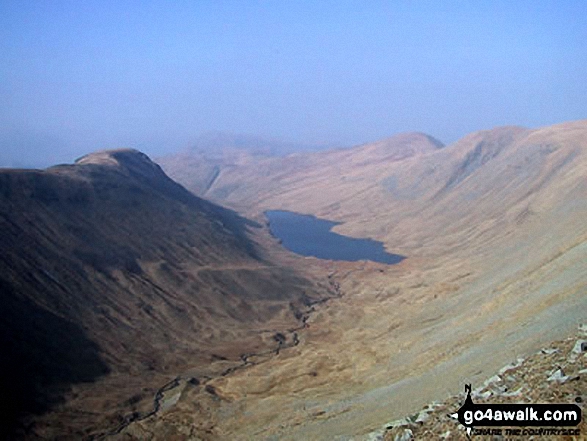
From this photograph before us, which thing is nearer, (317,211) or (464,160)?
(464,160)

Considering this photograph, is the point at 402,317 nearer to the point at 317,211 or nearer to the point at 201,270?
the point at 201,270

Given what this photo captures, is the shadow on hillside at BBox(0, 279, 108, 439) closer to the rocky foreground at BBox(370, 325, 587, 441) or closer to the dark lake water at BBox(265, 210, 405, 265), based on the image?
the rocky foreground at BBox(370, 325, 587, 441)

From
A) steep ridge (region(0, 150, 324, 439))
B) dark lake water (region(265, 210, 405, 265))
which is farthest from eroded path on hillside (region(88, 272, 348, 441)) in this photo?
dark lake water (region(265, 210, 405, 265))

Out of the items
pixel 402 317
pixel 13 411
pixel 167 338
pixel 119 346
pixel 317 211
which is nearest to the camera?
pixel 13 411

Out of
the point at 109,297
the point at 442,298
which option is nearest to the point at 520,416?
the point at 442,298

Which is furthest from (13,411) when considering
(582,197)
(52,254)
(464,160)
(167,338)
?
(464,160)

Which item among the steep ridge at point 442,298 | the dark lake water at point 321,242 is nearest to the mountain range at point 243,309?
the steep ridge at point 442,298

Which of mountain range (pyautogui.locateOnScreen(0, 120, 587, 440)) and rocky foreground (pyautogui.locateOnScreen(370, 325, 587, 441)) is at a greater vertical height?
rocky foreground (pyautogui.locateOnScreen(370, 325, 587, 441))

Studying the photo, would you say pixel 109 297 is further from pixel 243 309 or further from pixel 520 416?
pixel 520 416
